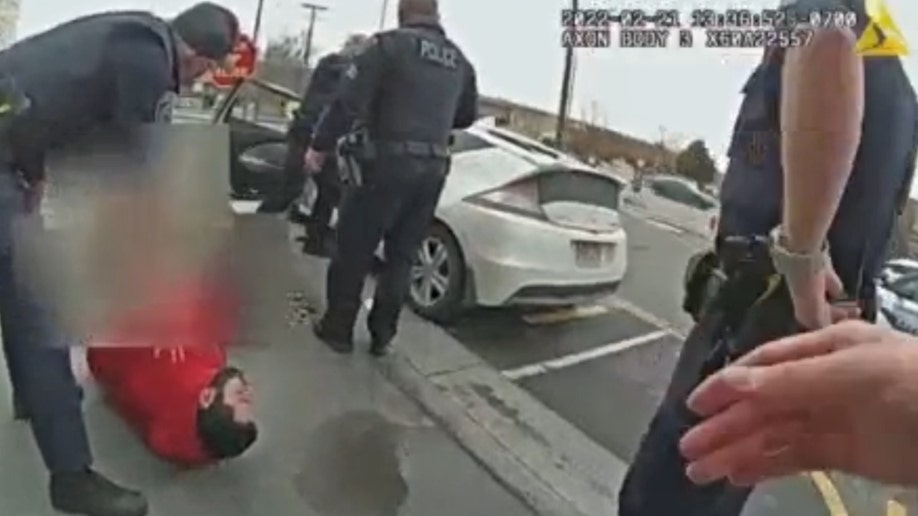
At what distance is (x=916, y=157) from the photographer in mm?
1158

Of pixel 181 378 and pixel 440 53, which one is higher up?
pixel 440 53

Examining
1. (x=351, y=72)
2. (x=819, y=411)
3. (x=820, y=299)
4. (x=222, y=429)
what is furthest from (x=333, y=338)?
(x=819, y=411)

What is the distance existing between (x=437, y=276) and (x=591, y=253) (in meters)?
0.20

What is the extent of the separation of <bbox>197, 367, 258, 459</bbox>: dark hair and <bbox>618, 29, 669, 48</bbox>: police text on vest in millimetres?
532

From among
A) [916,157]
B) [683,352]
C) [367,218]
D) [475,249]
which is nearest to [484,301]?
[475,249]

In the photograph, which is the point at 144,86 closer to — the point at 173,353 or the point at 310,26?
the point at 310,26

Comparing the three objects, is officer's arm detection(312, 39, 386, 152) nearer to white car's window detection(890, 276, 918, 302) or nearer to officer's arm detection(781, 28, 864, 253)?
officer's arm detection(781, 28, 864, 253)

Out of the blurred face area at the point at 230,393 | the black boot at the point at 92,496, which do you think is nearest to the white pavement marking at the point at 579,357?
the blurred face area at the point at 230,393

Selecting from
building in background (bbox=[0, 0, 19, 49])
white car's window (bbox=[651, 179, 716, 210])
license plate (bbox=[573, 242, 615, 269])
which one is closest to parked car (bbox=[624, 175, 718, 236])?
white car's window (bbox=[651, 179, 716, 210])

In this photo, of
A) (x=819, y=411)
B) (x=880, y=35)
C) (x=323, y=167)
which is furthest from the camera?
(x=323, y=167)

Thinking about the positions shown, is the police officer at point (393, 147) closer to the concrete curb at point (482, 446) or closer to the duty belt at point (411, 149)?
the duty belt at point (411, 149)

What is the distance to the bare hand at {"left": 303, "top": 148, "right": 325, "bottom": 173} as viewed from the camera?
49.8 inches

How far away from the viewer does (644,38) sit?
110 centimetres

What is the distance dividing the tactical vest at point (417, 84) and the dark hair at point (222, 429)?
31cm
